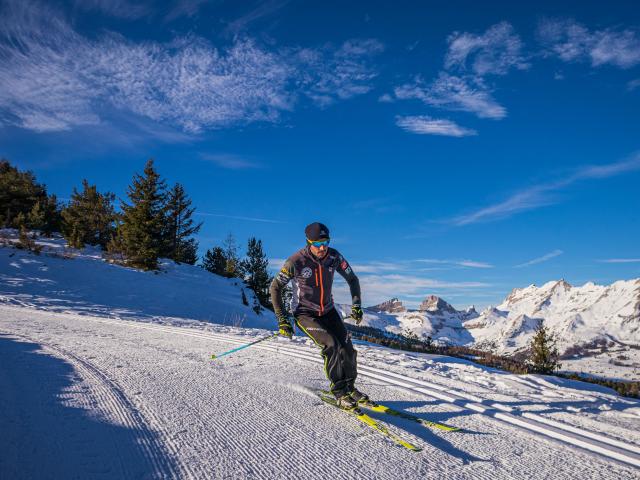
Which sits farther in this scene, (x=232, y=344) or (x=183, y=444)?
(x=232, y=344)

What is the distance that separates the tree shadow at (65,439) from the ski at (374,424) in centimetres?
197

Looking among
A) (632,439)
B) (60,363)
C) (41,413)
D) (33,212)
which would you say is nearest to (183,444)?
(41,413)

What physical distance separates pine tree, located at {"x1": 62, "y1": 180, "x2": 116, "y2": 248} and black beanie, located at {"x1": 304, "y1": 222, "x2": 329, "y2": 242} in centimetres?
3438

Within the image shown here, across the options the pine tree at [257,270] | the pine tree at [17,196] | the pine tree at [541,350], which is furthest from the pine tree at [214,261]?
the pine tree at [541,350]

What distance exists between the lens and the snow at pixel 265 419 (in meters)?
3.04

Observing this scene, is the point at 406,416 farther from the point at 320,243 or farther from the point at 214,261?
the point at 214,261

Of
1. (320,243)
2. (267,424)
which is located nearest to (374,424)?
(267,424)

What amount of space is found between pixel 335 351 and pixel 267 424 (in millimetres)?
1212

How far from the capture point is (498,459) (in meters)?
3.39

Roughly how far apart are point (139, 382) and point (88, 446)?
1.98 metres

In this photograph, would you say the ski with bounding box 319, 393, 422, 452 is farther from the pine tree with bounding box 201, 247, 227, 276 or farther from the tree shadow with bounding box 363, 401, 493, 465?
the pine tree with bounding box 201, 247, 227, 276

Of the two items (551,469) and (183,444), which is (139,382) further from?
(551,469)

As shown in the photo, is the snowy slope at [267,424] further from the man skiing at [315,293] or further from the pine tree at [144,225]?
the pine tree at [144,225]

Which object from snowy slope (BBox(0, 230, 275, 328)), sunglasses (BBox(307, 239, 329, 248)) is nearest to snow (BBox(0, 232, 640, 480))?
sunglasses (BBox(307, 239, 329, 248))
